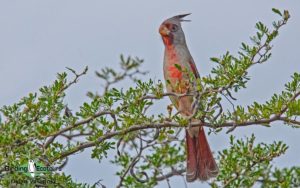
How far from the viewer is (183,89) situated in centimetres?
515

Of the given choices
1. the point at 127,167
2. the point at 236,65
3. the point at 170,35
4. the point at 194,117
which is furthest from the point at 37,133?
the point at 170,35

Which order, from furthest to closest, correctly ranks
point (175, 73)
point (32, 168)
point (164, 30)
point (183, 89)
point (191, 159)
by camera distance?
point (164, 30) < point (175, 73) < point (191, 159) < point (183, 89) < point (32, 168)

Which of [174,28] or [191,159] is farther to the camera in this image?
[174,28]

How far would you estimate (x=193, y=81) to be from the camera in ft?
13.9

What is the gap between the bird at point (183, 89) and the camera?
552 centimetres

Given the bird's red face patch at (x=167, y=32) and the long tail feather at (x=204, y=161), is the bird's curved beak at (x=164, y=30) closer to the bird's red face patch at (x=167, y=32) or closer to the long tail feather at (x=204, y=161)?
the bird's red face patch at (x=167, y=32)

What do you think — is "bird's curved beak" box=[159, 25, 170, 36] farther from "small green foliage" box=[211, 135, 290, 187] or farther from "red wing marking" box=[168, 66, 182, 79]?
"small green foliage" box=[211, 135, 290, 187]

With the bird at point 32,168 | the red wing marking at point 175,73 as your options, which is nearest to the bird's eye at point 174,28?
the red wing marking at point 175,73

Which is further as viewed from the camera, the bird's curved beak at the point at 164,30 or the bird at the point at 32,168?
the bird's curved beak at the point at 164,30

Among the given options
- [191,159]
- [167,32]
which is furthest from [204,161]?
[167,32]

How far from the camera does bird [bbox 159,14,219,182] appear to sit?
18.1ft

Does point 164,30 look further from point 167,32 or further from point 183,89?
point 183,89

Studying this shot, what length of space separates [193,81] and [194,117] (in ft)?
0.80

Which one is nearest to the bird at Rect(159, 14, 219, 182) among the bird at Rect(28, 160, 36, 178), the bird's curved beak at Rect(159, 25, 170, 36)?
the bird's curved beak at Rect(159, 25, 170, 36)
